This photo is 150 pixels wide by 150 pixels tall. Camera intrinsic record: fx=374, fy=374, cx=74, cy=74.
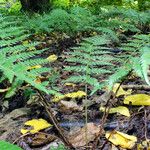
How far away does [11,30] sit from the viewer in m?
1.63

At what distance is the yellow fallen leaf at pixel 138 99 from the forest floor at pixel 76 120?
0.03 m

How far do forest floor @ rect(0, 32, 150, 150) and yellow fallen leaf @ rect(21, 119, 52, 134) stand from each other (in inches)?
1.0

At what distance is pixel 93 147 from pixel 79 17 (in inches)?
76.3

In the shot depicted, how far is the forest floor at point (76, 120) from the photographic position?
1620 mm

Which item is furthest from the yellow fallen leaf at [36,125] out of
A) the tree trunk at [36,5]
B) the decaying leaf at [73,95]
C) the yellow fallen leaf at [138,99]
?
the tree trunk at [36,5]

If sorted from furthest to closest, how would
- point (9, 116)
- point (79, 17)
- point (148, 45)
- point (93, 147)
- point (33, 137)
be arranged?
point (79, 17) → point (9, 116) → point (33, 137) → point (148, 45) → point (93, 147)

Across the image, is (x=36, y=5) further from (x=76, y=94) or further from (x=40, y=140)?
→ (x=40, y=140)

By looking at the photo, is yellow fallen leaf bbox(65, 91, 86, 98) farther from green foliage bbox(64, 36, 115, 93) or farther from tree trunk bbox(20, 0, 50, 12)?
tree trunk bbox(20, 0, 50, 12)

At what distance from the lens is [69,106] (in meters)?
2.02

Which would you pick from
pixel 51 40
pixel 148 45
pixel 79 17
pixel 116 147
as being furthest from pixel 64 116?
pixel 51 40

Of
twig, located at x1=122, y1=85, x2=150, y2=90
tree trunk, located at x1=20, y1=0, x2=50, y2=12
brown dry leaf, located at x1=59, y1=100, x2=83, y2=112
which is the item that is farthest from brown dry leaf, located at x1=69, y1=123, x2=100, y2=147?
tree trunk, located at x1=20, y1=0, x2=50, y2=12

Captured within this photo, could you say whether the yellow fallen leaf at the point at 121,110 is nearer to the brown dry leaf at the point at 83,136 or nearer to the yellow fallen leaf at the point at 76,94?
the brown dry leaf at the point at 83,136

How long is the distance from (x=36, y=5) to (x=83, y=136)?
4.08 m

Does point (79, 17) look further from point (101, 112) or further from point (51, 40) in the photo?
point (101, 112)
